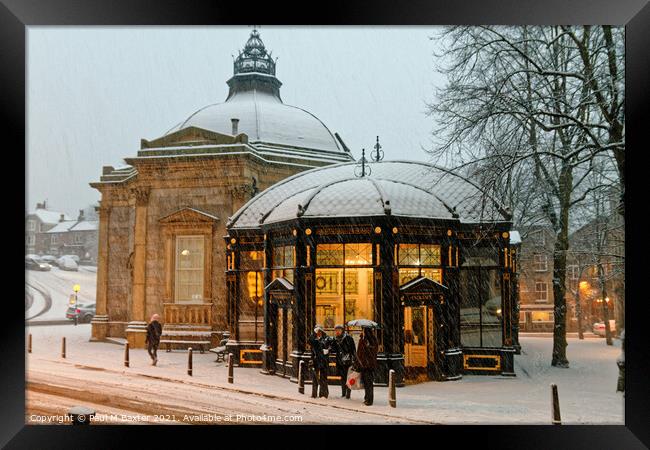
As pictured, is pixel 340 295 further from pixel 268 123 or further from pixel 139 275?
pixel 268 123

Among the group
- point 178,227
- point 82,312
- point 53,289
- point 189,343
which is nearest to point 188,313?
point 189,343

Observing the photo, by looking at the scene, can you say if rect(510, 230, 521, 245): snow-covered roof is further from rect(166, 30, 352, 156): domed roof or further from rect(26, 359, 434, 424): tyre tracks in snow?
rect(26, 359, 434, 424): tyre tracks in snow

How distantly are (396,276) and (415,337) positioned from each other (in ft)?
6.79

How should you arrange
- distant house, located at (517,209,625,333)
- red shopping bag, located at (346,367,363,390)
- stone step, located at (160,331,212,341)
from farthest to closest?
stone step, located at (160,331,212,341) < distant house, located at (517,209,625,333) < red shopping bag, located at (346,367,363,390)

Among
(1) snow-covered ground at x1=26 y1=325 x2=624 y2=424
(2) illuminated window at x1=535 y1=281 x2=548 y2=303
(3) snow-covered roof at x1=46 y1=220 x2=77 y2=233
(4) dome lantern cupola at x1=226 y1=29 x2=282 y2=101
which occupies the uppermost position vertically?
(4) dome lantern cupola at x1=226 y1=29 x2=282 y2=101

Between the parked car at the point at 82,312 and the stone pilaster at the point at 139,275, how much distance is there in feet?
9.18

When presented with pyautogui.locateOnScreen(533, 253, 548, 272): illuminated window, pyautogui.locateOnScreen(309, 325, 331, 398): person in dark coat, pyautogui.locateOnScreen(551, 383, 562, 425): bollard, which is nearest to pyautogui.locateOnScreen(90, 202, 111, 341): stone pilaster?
pyautogui.locateOnScreen(309, 325, 331, 398): person in dark coat

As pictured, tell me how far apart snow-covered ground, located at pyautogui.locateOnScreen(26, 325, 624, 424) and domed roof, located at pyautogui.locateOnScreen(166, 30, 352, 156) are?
1042cm

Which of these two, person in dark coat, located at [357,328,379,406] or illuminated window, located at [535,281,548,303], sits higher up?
illuminated window, located at [535,281,548,303]

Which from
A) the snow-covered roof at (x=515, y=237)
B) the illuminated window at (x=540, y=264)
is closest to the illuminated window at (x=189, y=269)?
the snow-covered roof at (x=515, y=237)

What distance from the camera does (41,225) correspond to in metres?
19.0

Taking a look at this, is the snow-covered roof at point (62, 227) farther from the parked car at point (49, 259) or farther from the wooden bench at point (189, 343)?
the wooden bench at point (189, 343)

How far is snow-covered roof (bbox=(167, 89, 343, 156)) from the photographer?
86.4ft
